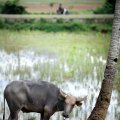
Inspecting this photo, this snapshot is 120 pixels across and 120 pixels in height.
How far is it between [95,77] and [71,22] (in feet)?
5.46

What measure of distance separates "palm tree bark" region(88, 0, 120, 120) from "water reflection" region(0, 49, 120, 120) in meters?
1.23

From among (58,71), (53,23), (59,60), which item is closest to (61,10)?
(53,23)

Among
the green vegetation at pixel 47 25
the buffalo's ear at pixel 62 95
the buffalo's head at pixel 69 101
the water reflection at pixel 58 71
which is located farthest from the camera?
the green vegetation at pixel 47 25

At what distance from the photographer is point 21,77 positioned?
812cm

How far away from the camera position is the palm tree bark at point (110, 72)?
19.2 feet

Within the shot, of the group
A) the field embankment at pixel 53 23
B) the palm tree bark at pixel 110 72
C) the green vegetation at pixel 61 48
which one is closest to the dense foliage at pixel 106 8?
the field embankment at pixel 53 23

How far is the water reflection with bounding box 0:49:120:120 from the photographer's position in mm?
7879

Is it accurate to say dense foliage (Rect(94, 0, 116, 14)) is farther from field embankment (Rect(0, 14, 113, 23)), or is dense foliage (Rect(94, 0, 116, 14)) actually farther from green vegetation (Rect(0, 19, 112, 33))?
green vegetation (Rect(0, 19, 112, 33))

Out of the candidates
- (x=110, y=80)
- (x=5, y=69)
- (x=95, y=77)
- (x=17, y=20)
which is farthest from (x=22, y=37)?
(x=110, y=80)

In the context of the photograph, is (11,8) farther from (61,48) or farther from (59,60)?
(59,60)

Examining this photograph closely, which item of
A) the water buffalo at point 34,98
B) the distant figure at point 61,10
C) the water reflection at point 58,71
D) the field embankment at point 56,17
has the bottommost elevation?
the water reflection at point 58,71

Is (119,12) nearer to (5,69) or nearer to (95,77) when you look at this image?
(95,77)

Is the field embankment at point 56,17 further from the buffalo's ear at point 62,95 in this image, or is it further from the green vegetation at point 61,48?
the buffalo's ear at point 62,95

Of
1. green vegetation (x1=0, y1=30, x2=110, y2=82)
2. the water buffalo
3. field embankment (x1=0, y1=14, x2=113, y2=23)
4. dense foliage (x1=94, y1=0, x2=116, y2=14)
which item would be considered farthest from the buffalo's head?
dense foliage (x1=94, y1=0, x2=116, y2=14)
